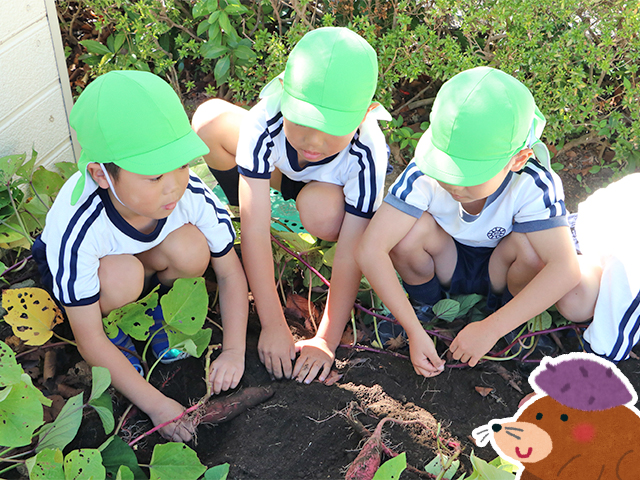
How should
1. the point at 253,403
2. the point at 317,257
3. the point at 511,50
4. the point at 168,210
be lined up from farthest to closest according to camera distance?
the point at 511,50
the point at 317,257
the point at 253,403
the point at 168,210

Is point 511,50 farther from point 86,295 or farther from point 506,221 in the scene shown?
point 86,295

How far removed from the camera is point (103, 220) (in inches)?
55.2

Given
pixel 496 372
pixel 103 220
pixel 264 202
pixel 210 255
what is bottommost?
pixel 496 372

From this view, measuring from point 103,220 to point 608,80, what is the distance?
228 cm

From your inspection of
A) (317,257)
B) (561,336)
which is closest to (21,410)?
(317,257)

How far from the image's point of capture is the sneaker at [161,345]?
1.61 meters

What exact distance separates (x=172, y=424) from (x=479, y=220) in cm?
97

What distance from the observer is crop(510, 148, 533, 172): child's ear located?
1406mm

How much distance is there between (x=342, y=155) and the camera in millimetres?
1685

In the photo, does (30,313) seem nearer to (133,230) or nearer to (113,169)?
(133,230)

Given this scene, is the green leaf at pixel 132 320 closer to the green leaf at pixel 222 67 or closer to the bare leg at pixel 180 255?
the bare leg at pixel 180 255

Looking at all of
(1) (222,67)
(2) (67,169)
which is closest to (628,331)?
(2) (67,169)

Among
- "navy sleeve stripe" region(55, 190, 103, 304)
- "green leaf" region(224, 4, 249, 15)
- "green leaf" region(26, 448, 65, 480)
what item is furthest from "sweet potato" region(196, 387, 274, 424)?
"green leaf" region(224, 4, 249, 15)

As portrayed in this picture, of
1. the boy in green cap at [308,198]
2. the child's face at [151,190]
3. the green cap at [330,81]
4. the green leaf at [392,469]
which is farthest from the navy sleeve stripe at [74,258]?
the green leaf at [392,469]
